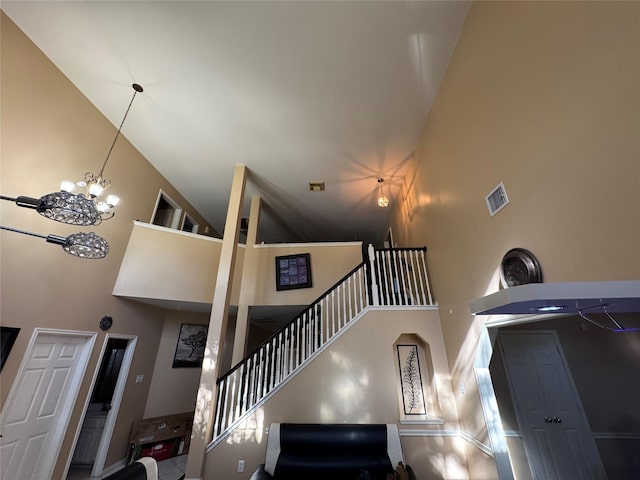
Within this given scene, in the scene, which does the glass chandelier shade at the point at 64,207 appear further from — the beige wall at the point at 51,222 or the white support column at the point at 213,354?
the white support column at the point at 213,354

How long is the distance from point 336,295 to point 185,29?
4108 mm

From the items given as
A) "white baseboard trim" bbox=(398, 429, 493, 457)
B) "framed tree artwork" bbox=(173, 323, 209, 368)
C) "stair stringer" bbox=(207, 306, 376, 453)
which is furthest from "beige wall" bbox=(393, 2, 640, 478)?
"framed tree artwork" bbox=(173, 323, 209, 368)

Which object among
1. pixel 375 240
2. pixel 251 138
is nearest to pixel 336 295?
pixel 251 138

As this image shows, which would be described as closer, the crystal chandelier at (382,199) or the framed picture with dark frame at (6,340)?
the framed picture with dark frame at (6,340)

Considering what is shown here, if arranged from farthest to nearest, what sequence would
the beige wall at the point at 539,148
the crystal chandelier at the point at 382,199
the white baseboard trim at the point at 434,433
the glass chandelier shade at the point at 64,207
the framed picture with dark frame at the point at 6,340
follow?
the crystal chandelier at the point at 382,199
the white baseboard trim at the point at 434,433
the framed picture with dark frame at the point at 6,340
the glass chandelier shade at the point at 64,207
the beige wall at the point at 539,148

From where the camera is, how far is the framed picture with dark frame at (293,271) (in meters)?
5.19

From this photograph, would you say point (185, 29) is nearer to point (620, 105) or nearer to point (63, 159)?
point (63, 159)

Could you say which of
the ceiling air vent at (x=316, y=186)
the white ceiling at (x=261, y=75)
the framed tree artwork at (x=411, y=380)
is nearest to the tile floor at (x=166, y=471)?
the framed tree artwork at (x=411, y=380)

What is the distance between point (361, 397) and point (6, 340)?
428 cm

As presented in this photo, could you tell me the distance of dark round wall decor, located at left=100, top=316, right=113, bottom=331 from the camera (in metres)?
3.97

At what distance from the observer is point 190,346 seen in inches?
223

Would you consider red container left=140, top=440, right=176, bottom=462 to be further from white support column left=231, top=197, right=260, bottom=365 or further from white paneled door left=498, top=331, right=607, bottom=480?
white paneled door left=498, top=331, right=607, bottom=480

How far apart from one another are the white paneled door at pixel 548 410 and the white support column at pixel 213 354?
4.10 m

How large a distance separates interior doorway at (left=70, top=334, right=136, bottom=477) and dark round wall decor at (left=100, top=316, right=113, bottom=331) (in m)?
0.18
